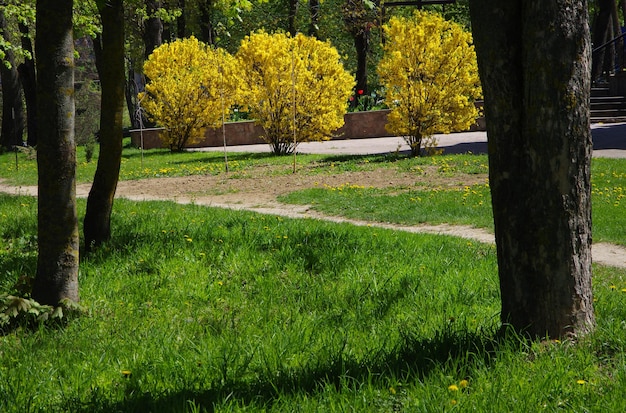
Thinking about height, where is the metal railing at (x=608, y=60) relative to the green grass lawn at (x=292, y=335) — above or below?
above

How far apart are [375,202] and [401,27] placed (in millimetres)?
7422

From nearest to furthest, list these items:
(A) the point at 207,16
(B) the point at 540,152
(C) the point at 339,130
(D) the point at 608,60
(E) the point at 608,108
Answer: (B) the point at 540,152
(E) the point at 608,108
(A) the point at 207,16
(D) the point at 608,60
(C) the point at 339,130

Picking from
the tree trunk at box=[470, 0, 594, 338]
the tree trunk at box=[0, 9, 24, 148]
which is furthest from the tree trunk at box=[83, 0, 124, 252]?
the tree trunk at box=[0, 9, 24, 148]

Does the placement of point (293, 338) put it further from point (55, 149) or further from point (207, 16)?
point (207, 16)

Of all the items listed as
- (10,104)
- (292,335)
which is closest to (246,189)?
(292,335)

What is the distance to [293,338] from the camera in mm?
4066

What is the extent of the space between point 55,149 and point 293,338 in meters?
2.02

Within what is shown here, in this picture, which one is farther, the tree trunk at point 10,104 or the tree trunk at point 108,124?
the tree trunk at point 10,104

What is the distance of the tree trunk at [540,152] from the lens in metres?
3.44

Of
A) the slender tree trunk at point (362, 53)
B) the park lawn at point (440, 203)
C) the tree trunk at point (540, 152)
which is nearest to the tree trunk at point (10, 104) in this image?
the slender tree trunk at point (362, 53)

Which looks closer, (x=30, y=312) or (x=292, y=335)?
(x=292, y=335)

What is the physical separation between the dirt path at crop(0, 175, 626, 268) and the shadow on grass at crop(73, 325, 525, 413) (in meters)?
6.11

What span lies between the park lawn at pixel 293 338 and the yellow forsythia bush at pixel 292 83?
14.5 meters

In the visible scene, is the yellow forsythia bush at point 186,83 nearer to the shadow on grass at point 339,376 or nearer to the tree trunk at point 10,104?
the tree trunk at point 10,104
